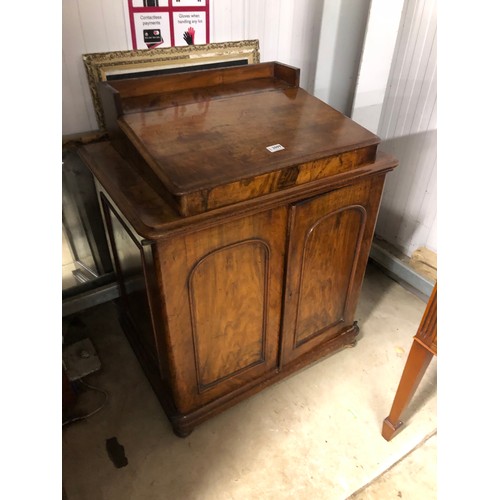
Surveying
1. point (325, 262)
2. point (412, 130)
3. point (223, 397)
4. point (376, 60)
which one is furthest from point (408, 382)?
point (376, 60)

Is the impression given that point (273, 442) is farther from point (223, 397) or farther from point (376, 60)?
point (376, 60)

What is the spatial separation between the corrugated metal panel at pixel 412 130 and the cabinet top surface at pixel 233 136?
67 cm

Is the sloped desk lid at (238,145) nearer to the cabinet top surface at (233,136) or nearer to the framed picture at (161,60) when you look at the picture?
the cabinet top surface at (233,136)

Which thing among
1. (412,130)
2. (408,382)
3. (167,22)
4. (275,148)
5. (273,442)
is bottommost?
(273,442)

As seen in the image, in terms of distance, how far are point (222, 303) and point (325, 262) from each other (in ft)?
1.32

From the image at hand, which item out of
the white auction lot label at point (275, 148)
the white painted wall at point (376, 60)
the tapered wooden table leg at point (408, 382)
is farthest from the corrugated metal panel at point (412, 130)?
the white auction lot label at point (275, 148)

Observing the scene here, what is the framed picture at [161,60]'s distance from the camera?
4.56ft

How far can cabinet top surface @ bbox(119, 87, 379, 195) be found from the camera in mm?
1022

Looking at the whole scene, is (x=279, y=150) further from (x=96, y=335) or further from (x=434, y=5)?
(x=96, y=335)

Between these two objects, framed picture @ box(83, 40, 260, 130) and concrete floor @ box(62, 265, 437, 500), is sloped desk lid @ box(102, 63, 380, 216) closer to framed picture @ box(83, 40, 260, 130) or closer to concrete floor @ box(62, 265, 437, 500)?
framed picture @ box(83, 40, 260, 130)

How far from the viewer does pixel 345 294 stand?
164 centimetres

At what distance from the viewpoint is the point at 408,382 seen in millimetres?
1376

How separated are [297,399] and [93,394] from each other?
824mm
